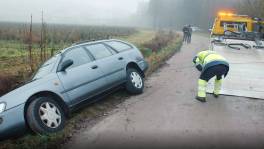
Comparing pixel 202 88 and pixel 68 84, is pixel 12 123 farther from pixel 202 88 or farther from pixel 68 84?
pixel 202 88

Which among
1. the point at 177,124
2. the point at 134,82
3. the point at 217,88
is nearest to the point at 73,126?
the point at 177,124

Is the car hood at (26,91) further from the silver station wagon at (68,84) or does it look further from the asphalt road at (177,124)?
the asphalt road at (177,124)

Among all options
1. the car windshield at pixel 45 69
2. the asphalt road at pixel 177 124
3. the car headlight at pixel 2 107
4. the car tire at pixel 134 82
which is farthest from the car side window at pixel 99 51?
the car headlight at pixel 2 107

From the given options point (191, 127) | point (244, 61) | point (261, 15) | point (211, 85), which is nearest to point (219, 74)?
point (211, 85)

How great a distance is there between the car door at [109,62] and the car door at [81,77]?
0.19 meters

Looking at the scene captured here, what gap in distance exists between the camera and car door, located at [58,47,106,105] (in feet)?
24.2

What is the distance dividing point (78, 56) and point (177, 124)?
8.86ft

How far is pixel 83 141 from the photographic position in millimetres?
6258

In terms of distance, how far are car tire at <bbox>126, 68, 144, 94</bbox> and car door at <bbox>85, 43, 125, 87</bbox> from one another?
0.27m

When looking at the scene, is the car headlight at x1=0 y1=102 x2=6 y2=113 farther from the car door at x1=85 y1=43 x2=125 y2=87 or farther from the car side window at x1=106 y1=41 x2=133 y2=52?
the car side window at x1=106 y1=41 x2=133 y2=52

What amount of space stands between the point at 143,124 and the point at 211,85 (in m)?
3.07

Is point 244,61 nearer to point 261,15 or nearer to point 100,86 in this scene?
point 100,86

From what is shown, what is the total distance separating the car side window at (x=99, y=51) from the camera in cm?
855

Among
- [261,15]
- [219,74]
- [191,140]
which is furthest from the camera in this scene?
[261,15]
